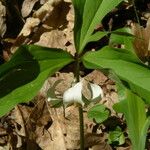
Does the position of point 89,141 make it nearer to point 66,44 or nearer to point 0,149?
point 0,149

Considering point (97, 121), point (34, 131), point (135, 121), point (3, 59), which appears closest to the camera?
point (135, 121)

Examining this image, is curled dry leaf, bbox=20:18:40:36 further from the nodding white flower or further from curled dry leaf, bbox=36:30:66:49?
the nodding white flower

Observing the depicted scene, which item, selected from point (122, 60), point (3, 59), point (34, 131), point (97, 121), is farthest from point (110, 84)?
point (122, 60)

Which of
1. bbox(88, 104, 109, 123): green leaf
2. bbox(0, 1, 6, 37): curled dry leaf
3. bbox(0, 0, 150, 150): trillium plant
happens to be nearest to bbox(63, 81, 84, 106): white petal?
bbox(0, 0, 150, 150): trillium plant

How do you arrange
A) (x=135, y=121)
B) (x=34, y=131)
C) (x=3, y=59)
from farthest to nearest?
(x=3, y=59) → (x=34, y=131) → (x=135, y=121)

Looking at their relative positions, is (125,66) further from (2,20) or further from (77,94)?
(2,20)

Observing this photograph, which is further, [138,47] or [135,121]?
[138,47]

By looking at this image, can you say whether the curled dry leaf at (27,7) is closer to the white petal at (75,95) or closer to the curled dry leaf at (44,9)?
the curled dry leaf at (44,9)

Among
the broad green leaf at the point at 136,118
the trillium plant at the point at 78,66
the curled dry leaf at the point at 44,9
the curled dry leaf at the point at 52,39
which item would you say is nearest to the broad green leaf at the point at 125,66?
the trillium plant at the point at 78,66

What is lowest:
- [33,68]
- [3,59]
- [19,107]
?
[19,107]
